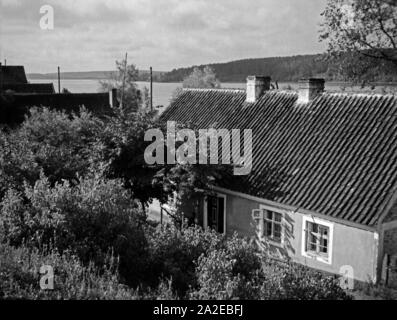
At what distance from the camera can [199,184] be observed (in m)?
17.1

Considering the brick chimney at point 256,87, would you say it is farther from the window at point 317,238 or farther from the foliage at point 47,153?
the window at point 317,238

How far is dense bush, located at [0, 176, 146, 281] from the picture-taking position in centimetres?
942

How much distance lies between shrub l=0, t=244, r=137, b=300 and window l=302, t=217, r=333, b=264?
27.1 feet

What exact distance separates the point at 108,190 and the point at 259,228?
23.5 ft

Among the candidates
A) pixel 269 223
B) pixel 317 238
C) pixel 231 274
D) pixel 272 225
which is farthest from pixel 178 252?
pixel 269 223

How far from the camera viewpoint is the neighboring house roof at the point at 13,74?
2285 inches

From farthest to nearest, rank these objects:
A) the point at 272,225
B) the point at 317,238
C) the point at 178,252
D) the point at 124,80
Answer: the point at 124,80 → the point at 272,225 → the point at 317,238 → the point at 178,252

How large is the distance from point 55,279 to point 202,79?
207 ft

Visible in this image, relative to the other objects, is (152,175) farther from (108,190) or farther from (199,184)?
(108,190)

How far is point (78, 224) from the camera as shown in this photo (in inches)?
395

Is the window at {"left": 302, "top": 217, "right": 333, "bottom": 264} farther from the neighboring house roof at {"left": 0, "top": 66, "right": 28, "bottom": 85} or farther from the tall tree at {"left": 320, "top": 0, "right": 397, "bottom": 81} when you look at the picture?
the neighboring house roof at {"left": 0, "top": 66, "right": 28, "bottom": 85}

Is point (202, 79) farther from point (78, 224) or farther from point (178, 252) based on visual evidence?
point (178, 252)

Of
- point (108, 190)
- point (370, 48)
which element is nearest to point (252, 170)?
point (108, 190)

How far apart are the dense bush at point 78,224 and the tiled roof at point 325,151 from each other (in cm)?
686
